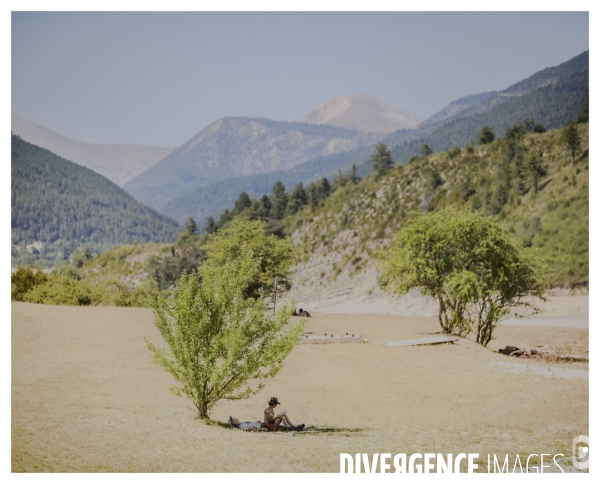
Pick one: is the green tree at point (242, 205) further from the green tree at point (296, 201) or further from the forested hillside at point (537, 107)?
the forested hillside at point (537, 107)

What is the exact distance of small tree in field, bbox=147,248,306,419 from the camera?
14562 mm

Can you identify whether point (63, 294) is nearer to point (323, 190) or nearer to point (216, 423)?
point (216, 423)

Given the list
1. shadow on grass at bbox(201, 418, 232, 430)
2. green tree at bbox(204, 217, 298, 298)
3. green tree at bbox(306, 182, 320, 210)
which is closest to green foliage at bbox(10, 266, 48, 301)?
green tree at bbox(204, 217, 298, 298)

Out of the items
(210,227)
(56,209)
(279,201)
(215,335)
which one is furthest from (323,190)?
(215,335)

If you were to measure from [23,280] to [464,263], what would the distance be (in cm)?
2094

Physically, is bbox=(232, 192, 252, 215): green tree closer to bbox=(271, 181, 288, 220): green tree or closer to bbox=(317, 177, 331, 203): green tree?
bbox=(271, 181, 288, 220): green tree

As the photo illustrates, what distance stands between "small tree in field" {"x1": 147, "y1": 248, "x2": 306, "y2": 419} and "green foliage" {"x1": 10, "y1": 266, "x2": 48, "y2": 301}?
18686 millimetres

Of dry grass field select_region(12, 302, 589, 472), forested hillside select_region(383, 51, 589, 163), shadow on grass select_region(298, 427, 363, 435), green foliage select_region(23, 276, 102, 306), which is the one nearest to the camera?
dry grass field select_region(12, 302, 589, 472)

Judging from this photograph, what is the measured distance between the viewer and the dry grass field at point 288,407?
44.1 feet

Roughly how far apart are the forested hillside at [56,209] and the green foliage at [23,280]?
4.60 metres

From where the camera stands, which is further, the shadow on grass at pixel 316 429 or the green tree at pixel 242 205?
the green tree at pixel 242 205

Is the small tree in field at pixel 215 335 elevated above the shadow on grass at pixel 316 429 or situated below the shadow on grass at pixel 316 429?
above

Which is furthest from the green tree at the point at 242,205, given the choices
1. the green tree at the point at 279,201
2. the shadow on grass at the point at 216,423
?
the shadow on grass at the point at 216,423
